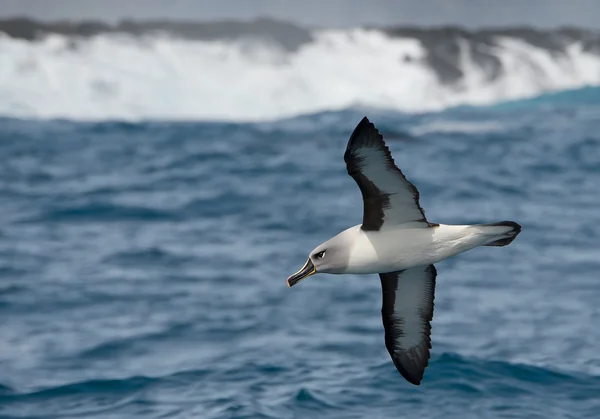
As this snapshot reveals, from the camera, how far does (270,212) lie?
16.8 meters

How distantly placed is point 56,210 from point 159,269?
14.1ft

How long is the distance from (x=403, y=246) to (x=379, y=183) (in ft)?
1.68

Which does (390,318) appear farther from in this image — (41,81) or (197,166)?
(41,81)

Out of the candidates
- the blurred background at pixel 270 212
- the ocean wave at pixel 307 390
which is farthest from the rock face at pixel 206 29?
Answer: the ocean wave at pixel 307 390

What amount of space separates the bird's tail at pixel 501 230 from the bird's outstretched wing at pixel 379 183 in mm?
492

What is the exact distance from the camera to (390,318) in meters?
7.93

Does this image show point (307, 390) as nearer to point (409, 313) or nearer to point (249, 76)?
point (409, 313)

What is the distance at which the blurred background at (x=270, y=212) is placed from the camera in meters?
9.51

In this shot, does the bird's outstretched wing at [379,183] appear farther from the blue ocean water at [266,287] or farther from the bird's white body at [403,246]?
the blue ocean water at [266,287]

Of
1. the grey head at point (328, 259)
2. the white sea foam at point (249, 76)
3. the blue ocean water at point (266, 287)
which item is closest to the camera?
the grey head at point (328, 259)

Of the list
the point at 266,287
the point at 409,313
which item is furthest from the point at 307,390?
the point at 266,287

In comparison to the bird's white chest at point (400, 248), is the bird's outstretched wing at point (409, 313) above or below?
below

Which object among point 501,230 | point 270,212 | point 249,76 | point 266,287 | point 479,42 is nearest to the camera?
point 501,230

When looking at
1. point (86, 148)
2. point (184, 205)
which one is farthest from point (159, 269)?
point (86, 148)
